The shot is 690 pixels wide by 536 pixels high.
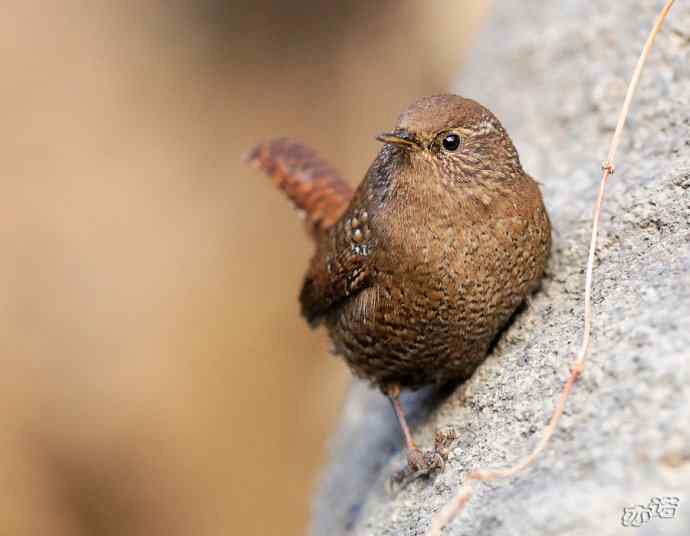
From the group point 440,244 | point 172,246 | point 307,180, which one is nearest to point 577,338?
point 440,244

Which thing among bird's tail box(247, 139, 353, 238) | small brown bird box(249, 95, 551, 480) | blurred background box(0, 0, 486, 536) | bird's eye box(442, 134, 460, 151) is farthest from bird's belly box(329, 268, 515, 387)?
blurred background box(0, 0, 486, 536)

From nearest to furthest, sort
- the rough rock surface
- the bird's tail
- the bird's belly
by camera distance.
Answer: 1. the rough rock surface
2. the bird's belly
3. the bird's tail

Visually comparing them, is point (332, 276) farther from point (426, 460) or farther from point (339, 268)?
point (426, 460)

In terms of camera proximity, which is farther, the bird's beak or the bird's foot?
the bird's foot

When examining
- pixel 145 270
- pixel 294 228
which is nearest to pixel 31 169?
pixel 145 270

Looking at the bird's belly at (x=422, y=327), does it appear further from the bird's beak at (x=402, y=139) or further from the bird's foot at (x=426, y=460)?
the bird's beak at (x=402, y=139)

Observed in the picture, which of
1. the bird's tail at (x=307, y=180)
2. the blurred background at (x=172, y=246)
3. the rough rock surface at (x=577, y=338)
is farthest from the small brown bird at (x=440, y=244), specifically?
the blurred background at (x=172, y=246)

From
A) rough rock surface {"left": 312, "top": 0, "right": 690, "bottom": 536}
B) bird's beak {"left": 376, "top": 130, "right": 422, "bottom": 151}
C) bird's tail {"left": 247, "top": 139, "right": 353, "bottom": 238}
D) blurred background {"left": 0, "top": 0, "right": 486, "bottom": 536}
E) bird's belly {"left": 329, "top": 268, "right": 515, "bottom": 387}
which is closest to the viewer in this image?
rough rock surface {"left": 312, "top": 0, "right": 690, "bottom": 536}

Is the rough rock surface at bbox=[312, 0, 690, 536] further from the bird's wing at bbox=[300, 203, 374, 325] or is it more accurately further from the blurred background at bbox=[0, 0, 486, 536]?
the blurred background at bbox=[0, 0, 486, 536]
